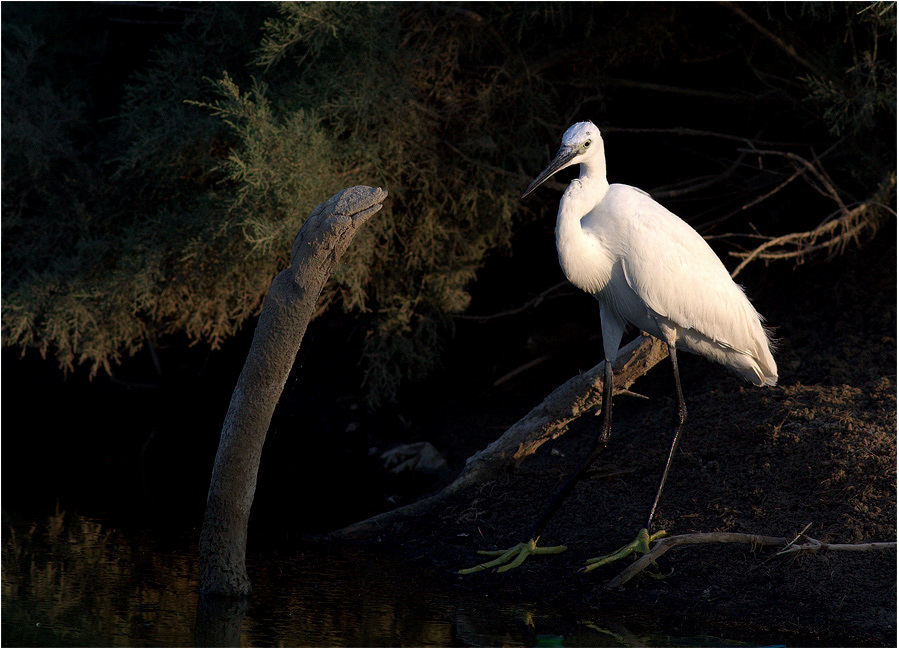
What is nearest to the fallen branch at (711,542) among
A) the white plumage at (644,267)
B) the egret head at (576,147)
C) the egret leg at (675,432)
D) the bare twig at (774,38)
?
the egret leg at (675,432)

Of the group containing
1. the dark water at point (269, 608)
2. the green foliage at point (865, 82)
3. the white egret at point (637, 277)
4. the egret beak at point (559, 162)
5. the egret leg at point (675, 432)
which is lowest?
the dark water at point (269, 608)

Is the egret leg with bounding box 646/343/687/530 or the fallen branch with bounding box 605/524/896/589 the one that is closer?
the fallen branch with bounding box 605/524/896/589

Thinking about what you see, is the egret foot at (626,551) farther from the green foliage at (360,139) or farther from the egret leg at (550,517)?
the green foliage at (360,139)

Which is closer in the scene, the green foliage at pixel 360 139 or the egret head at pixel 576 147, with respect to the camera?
the egret head at pixel 576 147

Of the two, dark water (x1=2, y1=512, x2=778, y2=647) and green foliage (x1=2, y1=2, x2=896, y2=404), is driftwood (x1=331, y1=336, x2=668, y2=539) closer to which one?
dark water (x1=2, y1=512, x2=778, y2=647)

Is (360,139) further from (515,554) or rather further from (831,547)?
(831,547)

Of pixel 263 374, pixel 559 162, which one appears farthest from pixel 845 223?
pixel 263 374

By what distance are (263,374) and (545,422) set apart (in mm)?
2403

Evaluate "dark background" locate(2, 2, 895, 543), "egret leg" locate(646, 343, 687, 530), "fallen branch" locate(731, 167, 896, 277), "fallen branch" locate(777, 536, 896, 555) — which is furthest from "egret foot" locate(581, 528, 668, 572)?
"fallen branch" locate(731, 167, 896, 277)

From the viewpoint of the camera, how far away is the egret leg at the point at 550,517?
528 cm

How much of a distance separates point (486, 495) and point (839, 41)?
522cm

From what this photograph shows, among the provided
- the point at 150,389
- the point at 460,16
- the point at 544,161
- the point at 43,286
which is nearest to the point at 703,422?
the point at 544,161

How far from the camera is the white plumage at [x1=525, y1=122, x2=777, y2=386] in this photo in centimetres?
530

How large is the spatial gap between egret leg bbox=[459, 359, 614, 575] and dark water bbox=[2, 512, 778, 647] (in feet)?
1.10
